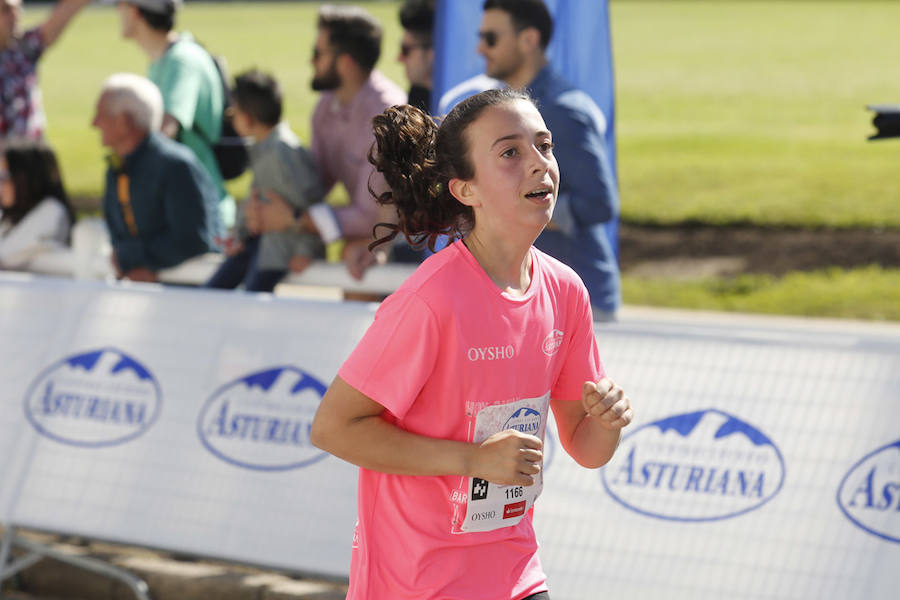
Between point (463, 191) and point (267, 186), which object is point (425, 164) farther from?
point (267, 186)

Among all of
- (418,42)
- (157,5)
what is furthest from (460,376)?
(157,5)

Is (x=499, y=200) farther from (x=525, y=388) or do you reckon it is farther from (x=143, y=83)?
(x=143, y=83)

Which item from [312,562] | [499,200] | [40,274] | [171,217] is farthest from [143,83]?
[499,200]

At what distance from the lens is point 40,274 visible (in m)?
6.36

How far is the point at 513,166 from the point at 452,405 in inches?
19.6

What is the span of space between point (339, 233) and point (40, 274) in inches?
71.5

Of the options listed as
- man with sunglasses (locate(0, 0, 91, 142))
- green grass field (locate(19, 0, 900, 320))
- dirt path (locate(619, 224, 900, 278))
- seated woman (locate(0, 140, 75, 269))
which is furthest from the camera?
dirt path (locate(619, 224, 900, 278))

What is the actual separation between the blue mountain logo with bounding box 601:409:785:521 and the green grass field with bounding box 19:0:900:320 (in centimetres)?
544

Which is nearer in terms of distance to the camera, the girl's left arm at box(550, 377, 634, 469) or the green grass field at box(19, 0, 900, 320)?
the girl's left arm at box(550, 377, 634, 469)

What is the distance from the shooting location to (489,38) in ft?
16.6

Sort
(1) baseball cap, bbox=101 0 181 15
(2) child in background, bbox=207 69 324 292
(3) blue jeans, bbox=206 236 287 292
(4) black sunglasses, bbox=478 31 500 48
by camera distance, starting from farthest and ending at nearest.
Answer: (1) baseball cap, bbox=101 0 181 15, (3) blue jeans, bbox=206 236 287 292, (2) child in background, bbox=207 69 324 292, (4) black sunglasses, bbox=478 31 500 48

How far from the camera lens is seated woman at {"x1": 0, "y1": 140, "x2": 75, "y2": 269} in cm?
636

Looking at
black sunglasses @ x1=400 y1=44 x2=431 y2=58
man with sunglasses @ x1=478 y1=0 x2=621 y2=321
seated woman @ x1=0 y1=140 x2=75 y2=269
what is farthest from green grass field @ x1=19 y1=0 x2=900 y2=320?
seated woman @ x1=0 y1=140 x2=75 y2=269

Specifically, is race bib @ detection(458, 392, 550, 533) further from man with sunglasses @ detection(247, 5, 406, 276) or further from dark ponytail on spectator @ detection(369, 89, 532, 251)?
man with sunglasses @ detection(247, 5, 406, 276)
